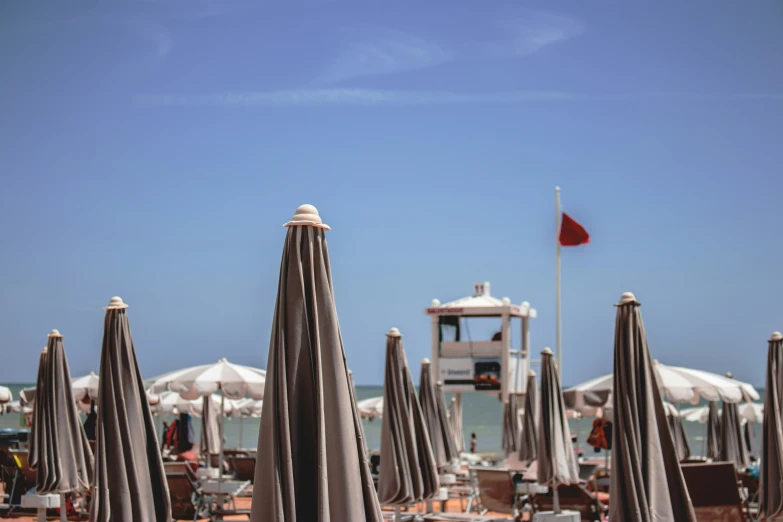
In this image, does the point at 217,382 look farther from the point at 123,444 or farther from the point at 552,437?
the point at 123,444

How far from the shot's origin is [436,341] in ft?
103

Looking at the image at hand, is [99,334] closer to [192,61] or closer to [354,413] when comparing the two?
[354,413]

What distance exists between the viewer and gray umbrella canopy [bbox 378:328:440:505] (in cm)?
1093

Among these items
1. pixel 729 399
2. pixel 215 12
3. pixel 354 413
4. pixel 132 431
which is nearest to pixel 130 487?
pixel 132 431

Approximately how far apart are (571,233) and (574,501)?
1712 cm

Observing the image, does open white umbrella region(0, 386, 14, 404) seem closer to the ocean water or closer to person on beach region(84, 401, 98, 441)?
person on beach region(84, 401, 98, 441)

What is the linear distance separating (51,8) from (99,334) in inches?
801

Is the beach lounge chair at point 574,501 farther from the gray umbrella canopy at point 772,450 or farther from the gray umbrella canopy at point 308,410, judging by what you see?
the gray umbrella canopy at point 308,410

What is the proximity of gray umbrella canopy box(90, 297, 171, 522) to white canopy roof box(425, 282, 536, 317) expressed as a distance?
2321 cm

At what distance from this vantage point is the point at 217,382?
45.7 feet

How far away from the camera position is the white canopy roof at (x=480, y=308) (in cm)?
3119

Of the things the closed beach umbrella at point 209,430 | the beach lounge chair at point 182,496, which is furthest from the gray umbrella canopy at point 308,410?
the closed beach umbrella at point 209,430

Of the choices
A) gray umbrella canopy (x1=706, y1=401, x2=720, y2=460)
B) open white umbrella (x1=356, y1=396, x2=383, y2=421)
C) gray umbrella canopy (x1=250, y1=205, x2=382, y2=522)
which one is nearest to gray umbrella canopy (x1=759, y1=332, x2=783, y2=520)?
gray umbrella canopy (x1=250, y1=205, x2=382, y2=522)

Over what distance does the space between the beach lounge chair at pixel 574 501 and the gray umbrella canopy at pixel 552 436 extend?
15cm
